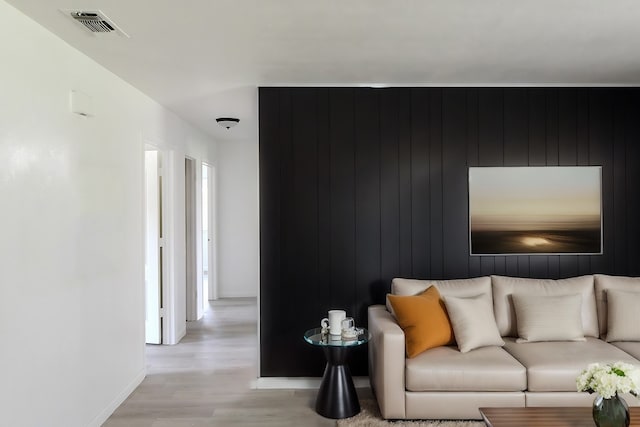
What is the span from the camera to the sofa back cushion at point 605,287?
3901mm

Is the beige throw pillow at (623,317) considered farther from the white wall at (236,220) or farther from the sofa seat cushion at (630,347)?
the white wall at (236,220)

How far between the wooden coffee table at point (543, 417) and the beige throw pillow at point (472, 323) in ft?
2.77

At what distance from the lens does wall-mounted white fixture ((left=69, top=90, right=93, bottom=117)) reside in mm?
3186

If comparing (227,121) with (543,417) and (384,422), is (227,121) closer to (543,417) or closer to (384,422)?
(384,422)

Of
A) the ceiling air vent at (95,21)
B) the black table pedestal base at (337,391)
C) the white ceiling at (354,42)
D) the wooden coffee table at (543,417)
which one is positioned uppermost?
the white ceiling at (354,42)

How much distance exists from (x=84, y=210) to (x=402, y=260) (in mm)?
2460

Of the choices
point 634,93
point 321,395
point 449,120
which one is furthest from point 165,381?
point 634,93

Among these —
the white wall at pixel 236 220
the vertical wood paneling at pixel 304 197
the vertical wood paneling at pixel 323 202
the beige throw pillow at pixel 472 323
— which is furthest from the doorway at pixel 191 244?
the beige throw pillow at pixel 472 323

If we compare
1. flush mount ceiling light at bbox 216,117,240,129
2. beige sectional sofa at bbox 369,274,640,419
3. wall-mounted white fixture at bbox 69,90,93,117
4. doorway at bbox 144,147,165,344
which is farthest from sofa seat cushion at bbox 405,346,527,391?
flush mount ceiling light at bbox 216,117,240,129

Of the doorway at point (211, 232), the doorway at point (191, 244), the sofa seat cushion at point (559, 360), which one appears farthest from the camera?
the doorway at point (211, 232)

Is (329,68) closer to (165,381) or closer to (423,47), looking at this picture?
(423,47)

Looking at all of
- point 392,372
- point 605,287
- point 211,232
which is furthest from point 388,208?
point 211,232

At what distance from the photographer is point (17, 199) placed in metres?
2.61

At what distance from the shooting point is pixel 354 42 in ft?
10.4
